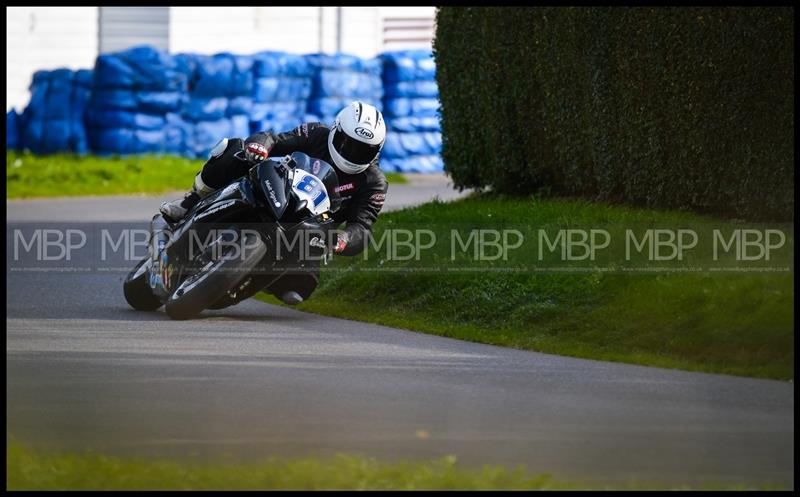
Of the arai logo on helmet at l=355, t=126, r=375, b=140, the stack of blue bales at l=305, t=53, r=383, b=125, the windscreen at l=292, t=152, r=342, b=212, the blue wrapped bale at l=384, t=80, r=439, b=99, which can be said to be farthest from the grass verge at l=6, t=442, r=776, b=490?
the blue wrapped bale at l=384, t=80, r=439, b=99

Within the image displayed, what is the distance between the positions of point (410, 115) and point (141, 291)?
Result: 56.4 ft

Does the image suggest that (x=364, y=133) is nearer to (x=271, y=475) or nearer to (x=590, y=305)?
(x=590, y=305)

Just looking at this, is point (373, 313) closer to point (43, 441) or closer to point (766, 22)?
point (766, 22)

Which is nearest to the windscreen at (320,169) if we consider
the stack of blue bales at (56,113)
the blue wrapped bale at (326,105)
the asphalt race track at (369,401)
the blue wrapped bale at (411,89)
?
the asphalt race track at (369,401)

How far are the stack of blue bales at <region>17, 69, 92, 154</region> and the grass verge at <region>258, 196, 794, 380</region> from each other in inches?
560

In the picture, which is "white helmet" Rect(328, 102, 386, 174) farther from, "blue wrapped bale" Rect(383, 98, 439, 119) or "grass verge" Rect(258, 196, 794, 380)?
"blue wrapped bale" Rect(383, 98, 439, 119)

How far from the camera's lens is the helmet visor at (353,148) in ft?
36.5

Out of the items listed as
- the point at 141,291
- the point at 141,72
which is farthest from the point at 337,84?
the point at 141,291

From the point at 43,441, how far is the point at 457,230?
24.3ft

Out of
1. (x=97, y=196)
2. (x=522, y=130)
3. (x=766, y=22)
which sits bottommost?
(x=97, y=196)

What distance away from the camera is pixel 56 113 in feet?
91.1

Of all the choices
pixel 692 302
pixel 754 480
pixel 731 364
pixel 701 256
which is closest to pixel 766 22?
pixel 701 256

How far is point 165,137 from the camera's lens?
2784 centimetres

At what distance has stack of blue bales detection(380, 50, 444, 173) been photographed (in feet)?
94.1
